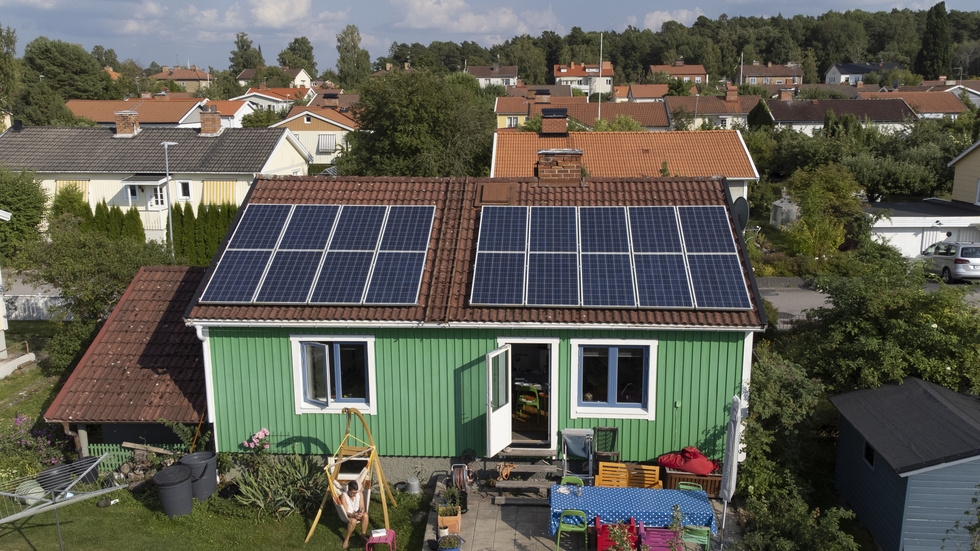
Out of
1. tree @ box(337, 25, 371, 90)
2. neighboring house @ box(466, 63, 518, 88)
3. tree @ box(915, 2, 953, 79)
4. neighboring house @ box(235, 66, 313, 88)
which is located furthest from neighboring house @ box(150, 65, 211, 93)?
tree @ box(915, 2, 953, 79)

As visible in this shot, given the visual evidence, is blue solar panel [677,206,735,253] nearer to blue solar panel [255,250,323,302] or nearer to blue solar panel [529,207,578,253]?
blue solar panel [529,207,578,253]

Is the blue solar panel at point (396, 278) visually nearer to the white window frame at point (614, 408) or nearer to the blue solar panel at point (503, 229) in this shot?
the blue solar panel at point (503, 229)

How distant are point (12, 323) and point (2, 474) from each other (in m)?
12.3

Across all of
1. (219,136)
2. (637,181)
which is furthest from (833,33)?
(637,181)

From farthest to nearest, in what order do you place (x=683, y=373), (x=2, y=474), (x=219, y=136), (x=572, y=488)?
(x=219, y=136), (x=2, y=474), (x=683, y=373), (x=572, y=488)

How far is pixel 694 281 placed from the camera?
1141 centimetres

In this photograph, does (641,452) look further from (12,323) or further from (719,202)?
(12,323)

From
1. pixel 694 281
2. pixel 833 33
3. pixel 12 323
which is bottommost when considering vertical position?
pixel 12 323

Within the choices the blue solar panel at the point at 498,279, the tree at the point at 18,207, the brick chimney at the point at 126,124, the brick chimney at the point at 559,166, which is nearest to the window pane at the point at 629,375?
the blue solar panel at the point at 498,279

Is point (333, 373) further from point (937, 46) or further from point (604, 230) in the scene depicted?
point (937, 46)

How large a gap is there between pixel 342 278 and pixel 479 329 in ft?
8.57

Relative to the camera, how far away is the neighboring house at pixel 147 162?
108ft

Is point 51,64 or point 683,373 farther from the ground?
point 51,64

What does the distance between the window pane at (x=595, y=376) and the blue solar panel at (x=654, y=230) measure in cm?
206
